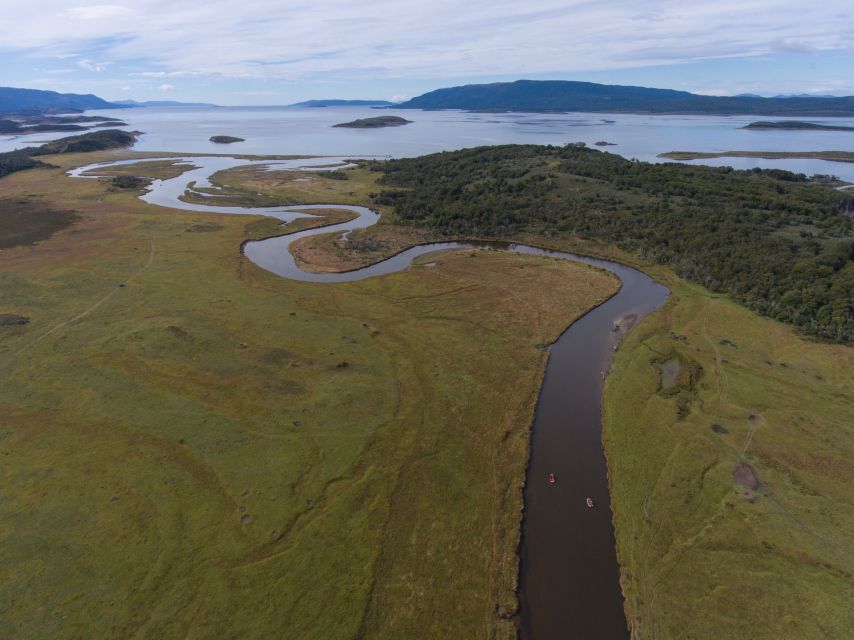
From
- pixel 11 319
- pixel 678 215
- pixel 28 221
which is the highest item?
pixel 678 215

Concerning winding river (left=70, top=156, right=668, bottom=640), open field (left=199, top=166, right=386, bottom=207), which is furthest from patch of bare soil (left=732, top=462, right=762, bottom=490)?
open field (left=199, top=166, right=386, bottom=207)

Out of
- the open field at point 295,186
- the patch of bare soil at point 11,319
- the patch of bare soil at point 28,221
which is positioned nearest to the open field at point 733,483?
the patch of bare soil at point 11,319

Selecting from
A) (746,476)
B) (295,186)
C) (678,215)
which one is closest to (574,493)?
(746,476)

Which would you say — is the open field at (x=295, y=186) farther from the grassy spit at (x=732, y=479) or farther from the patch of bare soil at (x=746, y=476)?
the patch of bare soil at (x=746, y=476)

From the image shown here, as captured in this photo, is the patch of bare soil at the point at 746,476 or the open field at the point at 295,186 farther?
the open field at the point at 295,186

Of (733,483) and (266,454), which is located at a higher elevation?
(266,454)

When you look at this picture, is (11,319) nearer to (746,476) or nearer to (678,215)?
(746,476)

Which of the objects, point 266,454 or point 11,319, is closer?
point 266,454
